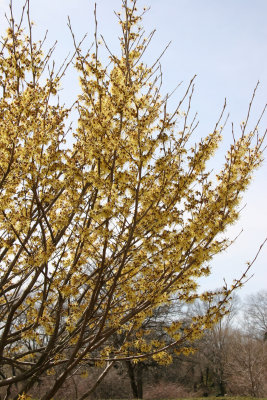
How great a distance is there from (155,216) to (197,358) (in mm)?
36465

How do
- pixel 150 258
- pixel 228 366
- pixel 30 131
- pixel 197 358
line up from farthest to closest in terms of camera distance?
pixel 197 358
pixel 228 366
pixel 30 131
pixel 150 258

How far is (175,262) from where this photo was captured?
129 inches

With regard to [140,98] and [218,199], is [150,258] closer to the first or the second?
[218,199]

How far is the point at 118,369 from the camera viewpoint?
27.6m

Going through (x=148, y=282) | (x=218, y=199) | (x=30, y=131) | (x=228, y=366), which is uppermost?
(x=30, y=131)

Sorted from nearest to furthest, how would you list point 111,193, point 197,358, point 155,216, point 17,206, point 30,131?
point 111,193 < point 155,216 < point 30,131 < point 17,206 < point 197,358

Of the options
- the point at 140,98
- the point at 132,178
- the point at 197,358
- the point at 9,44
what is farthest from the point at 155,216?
the point at 197,358

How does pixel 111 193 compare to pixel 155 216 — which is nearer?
pixel 111 193

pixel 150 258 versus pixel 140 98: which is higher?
pixel 140 98

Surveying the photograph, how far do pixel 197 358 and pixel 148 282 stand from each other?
3585 centimetres

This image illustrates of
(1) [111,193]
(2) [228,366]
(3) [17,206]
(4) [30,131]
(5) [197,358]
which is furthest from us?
(5) [197,358]

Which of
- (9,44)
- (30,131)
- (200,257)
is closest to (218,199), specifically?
(200,257)

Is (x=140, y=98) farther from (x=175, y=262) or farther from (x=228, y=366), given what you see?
(x=228, y=366)

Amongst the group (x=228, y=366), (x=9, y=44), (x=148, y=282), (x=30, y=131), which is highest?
(x=9, y=44)
